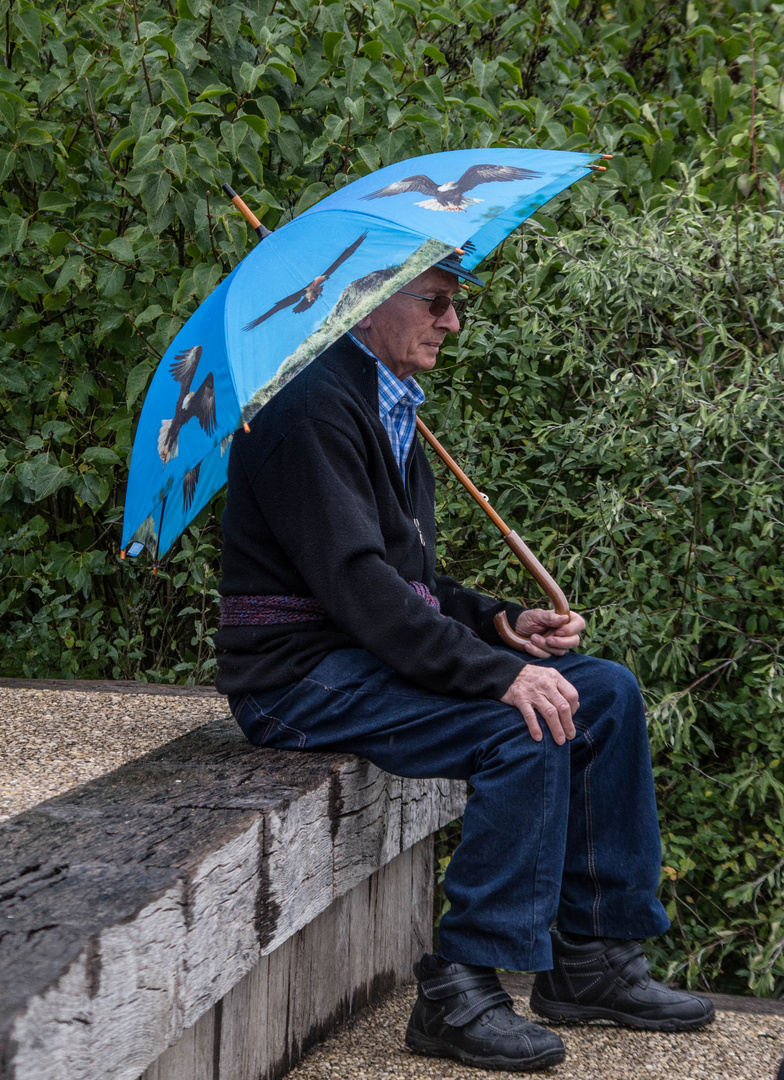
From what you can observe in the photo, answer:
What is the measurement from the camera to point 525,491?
3.52m

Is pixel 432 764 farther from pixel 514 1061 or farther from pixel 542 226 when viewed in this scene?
pixel 542 226

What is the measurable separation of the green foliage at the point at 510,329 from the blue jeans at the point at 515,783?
0.72m

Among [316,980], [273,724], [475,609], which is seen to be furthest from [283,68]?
[316,980]

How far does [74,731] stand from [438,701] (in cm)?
116

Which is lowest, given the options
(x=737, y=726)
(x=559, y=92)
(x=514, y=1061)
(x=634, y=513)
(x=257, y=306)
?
(x=514, y=1061)

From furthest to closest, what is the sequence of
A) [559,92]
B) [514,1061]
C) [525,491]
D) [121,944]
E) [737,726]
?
1. [559,92]
2. [525,491]
3. [737,726]
4. [514,1061]
5. [121,944]

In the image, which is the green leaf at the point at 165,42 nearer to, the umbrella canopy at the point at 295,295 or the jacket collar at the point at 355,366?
the umbrella canopy at the point at 295,295

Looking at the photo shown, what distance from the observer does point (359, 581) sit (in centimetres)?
215

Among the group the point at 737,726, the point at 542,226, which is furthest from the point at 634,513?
the point at 542,226

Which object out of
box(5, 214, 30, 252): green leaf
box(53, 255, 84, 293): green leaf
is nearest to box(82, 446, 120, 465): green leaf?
box(53, 255, 84, 293): green leaf

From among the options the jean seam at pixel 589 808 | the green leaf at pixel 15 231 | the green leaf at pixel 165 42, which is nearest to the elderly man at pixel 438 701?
the jean seam at pixel 589 808

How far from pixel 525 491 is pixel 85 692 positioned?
4.94 ft

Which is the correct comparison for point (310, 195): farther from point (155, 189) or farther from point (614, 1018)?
point (614, 1018)

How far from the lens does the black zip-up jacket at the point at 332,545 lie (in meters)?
2.15
